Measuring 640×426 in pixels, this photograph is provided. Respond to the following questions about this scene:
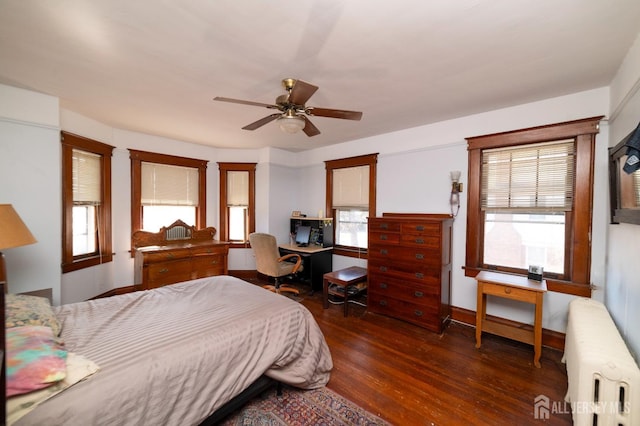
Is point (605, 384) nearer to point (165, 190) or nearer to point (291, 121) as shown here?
point (291, 121)

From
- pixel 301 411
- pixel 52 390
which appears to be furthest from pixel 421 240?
pixel 52 390

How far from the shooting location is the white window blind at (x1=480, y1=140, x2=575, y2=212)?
2.64m

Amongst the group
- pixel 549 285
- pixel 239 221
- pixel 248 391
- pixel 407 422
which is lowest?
pixel 407 422

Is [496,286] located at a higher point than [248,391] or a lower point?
higher

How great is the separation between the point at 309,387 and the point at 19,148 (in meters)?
3.62

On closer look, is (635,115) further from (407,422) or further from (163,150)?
(163,150)

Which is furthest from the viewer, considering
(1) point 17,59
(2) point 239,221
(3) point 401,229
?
(2) point 239,221

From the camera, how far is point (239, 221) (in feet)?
16.8

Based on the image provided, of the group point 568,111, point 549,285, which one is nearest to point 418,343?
point 549,285

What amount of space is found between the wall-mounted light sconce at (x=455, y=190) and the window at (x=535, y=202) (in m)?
0.13

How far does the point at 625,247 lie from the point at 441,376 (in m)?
1.75

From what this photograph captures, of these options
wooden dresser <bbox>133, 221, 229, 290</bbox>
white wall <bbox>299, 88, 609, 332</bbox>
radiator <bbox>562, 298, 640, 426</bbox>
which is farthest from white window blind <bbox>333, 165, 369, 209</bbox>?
radiator <bbox>562, 298, 640, 426</bbox>

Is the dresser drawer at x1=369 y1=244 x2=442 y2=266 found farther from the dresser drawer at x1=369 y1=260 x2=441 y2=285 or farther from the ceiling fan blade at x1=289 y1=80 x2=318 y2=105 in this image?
the ceiling fan blade at x1=289 y1=80 x2=318 y2=105

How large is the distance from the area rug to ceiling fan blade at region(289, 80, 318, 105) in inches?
88.6
